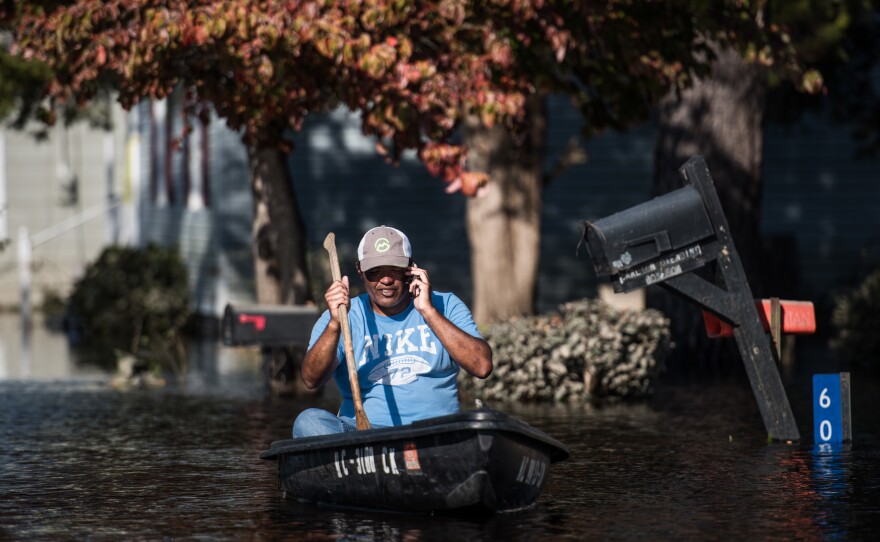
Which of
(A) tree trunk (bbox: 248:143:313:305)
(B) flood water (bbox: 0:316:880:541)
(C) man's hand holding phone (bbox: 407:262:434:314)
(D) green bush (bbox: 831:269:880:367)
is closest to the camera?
(B) flood water (bbox: 0:316:880:541)

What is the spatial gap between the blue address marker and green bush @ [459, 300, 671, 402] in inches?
141

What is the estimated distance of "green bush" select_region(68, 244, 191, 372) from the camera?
27859 millimetres

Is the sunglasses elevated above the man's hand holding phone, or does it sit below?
above

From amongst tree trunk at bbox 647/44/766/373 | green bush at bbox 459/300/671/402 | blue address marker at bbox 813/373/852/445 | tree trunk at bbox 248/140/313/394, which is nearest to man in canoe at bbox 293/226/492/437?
blue address marker at bbox 813/373/852/445

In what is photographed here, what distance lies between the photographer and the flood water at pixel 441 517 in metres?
9.50

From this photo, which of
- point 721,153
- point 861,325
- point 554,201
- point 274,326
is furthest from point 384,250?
point 554,201

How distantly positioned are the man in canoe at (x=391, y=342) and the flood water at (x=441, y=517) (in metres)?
0.64

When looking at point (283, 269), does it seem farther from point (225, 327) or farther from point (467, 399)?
point (467, 399)

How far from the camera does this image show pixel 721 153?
69.6ft

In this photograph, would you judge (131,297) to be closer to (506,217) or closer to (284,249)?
(506,217)

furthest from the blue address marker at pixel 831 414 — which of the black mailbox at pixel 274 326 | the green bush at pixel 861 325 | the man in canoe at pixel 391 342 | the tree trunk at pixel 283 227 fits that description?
the green bush at pixel 861 325

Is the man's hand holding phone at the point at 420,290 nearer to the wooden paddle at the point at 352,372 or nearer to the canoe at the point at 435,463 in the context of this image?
the wooden paddle at the point at 352,372

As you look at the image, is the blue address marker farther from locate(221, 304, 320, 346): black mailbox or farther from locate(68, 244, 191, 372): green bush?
locate(68, 244, 191, 372): green bush

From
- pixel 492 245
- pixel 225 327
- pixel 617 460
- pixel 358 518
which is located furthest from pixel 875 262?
pixel 358 518
